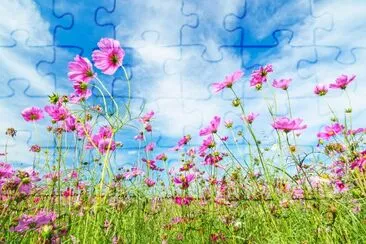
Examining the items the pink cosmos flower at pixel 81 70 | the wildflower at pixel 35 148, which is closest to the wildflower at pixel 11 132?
the wildflower at pixel 35 148

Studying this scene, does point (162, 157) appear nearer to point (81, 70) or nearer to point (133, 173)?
point (133, 173)

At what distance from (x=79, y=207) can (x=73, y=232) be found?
1.23ft

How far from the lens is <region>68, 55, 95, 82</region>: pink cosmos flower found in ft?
5.65

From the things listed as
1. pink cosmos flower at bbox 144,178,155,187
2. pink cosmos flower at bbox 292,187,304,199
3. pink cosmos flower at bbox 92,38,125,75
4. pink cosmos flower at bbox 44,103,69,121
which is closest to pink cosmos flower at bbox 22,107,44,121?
pink cosmos flower at bbox 44,103,69,121

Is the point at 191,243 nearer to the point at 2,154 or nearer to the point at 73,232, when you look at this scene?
the point at 73,232

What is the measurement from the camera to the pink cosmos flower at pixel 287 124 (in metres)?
2.30

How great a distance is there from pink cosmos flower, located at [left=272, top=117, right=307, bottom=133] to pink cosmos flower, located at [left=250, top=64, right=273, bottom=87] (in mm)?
348

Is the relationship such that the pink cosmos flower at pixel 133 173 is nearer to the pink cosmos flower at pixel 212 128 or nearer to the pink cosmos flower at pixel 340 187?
the pink cosmos flower at pixel 212 128

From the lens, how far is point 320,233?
1.97 meters

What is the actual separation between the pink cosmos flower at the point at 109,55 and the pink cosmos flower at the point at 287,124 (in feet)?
2.95

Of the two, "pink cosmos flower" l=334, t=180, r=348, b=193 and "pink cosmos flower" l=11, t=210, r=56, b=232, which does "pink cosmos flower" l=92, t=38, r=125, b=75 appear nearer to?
"pink cosmos flower" l=11, t=210, r=56, b=232

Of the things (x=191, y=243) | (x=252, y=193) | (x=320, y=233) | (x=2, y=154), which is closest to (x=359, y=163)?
(x=320, y=233)

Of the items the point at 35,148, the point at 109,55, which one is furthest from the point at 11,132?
the point at 109,55

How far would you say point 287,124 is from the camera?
90.7 inches
